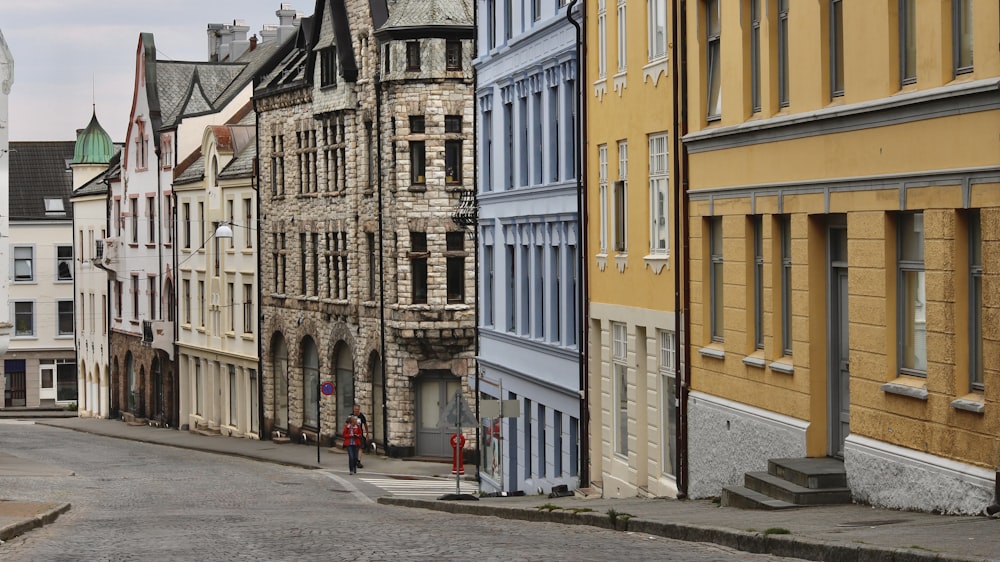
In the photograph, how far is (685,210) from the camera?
24484mm

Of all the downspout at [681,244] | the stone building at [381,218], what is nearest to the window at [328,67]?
the stone building at [381,218]

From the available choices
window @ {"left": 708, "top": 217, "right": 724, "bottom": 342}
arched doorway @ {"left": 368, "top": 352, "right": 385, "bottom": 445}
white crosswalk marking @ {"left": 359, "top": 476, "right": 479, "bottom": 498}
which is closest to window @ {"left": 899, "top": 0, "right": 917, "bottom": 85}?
window @ {"left": 708, "top": 217, "right": 724, "bottom": 342}

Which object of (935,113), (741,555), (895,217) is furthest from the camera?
(895,217)

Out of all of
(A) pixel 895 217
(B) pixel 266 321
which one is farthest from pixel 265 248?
(A) pixel 895 217

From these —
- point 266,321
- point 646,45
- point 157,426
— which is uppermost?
point 646,45

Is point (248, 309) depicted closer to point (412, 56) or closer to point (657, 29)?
point (412, 56)

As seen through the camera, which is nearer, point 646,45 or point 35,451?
point 646,45

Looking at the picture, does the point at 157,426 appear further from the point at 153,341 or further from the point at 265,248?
the point at 265,248

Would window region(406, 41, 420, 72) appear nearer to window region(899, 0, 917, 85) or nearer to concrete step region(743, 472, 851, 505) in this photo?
concrete step region(743, 472, 851, 505)

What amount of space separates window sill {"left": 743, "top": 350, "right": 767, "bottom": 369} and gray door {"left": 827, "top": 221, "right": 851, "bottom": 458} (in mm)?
1584

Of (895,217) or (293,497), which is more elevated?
(895,217)

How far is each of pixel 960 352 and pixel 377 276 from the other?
122 feet

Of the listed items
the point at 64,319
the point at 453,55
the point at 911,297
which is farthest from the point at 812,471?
the point at 64,319

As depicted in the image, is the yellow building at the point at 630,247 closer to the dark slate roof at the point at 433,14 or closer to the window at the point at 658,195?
the window at the point at 658,195
